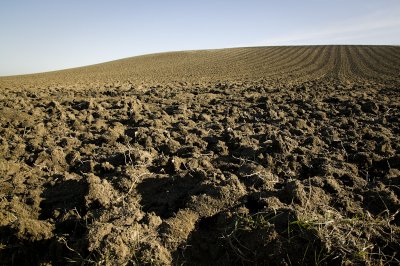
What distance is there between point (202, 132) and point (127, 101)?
8.93 feet

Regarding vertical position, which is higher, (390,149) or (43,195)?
(43,195)

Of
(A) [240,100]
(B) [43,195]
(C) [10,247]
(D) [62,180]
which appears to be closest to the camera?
(C) [10,247]

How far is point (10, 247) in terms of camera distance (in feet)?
7.79

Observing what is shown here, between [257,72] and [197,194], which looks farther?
[257,72]

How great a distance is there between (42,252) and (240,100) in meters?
6.28

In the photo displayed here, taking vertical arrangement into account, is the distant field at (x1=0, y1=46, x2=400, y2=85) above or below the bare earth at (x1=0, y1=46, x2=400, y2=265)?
below

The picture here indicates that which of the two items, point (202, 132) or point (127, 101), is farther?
point (127, 101)

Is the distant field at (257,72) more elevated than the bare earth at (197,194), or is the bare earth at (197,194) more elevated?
the bare earth at (197,194)

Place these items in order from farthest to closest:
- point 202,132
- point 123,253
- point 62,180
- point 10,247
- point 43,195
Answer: point 202,132, point 62,180, point 43,195, point 10,247, point 123,253

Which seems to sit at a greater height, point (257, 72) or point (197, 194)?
point (197, 194)

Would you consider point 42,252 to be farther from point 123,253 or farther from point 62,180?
point 62,180

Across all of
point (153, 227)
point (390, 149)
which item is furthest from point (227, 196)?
point (390, 149)

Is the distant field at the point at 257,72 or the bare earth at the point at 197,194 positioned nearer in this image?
the bare earth at the point at 197,194

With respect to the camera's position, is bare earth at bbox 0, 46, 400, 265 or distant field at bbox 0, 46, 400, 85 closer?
bare earth at bbox 0, 46, 400, 265
